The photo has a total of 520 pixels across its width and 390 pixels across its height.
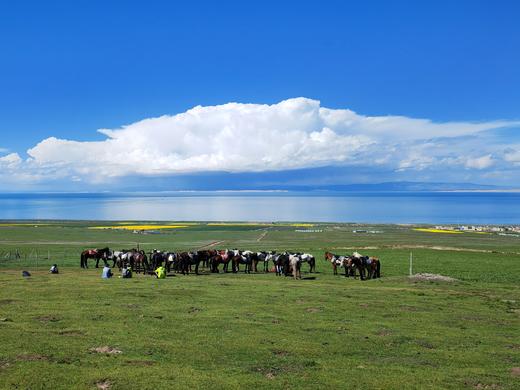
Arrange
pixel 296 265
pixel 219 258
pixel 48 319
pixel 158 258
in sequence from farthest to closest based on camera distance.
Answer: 1. pixel 219 258
2. pixel 158 258
3. pixel 296 265
4. pixel 48 319

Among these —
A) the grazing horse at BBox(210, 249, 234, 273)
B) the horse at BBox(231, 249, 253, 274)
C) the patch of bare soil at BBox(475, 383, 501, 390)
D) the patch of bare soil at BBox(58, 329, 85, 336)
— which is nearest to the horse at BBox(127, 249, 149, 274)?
the grazing horse at BBox(210, 249, 234, 273)

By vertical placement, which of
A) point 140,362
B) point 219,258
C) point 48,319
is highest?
point 219,258

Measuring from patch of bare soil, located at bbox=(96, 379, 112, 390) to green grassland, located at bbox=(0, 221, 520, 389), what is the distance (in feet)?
0.18

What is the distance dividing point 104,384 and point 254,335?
21.4 feet

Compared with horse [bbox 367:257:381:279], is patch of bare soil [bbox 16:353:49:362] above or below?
below

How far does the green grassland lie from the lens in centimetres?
1312

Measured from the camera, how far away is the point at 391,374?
13727 millimetres

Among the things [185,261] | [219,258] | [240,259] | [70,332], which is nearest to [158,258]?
[185,261]

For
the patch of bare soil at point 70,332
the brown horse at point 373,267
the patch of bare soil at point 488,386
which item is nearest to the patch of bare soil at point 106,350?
the patch of bare soil at point 70,332

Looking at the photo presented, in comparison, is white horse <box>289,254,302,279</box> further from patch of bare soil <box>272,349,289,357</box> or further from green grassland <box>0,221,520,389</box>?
patch of bare soil <box>272,349,289,357</box>

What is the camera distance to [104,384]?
1223cm

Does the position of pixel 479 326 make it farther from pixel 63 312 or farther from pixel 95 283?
pixel 95 283

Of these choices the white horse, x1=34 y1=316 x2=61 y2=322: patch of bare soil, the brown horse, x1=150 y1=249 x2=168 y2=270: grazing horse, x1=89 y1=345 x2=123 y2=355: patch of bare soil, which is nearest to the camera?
x1=89 y1=345 x2=123 y2=355: patch of bare soil

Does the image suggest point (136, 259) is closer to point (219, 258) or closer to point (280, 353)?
point (219, 258)
